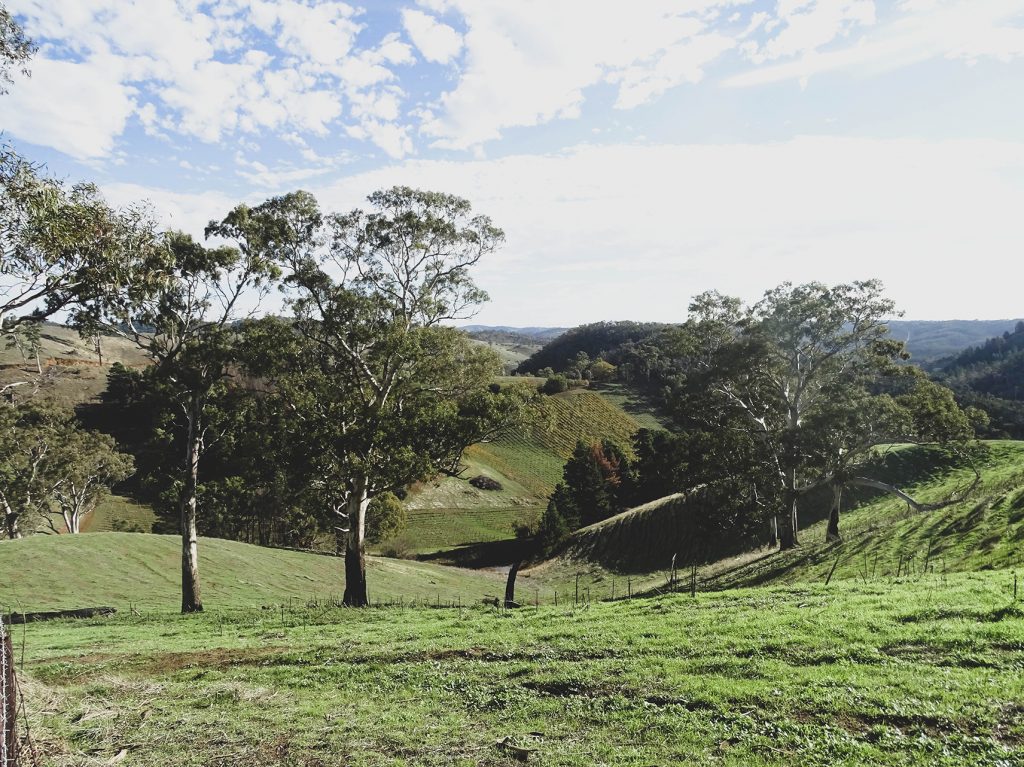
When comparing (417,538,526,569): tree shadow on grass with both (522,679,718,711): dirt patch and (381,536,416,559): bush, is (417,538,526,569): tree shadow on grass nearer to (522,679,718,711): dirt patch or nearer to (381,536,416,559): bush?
(381,536,416,559): bush

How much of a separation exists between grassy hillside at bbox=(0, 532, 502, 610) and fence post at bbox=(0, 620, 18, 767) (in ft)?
74.7

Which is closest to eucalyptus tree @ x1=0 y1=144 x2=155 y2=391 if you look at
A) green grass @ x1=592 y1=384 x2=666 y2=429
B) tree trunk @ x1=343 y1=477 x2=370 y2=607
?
tree trunk @ x1=343 y1=477 x2=370 y2=607

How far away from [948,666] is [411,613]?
17.3 metres

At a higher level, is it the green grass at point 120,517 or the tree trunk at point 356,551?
the tree trunk at point 356,551

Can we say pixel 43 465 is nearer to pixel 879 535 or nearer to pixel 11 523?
pixel 11 523

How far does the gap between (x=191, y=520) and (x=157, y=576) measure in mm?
12146

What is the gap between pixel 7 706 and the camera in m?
8.30

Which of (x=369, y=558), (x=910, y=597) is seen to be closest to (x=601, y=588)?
(x=369, y=558)

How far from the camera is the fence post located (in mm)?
7676

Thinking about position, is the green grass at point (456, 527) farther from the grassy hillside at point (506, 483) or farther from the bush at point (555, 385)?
the bush at point (555, 385)

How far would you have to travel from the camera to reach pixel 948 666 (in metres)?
10.6

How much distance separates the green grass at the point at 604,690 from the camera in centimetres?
896

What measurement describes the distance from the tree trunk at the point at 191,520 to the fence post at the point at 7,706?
1914 cm

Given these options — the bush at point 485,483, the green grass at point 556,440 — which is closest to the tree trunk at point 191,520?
the bush at point 485,483
